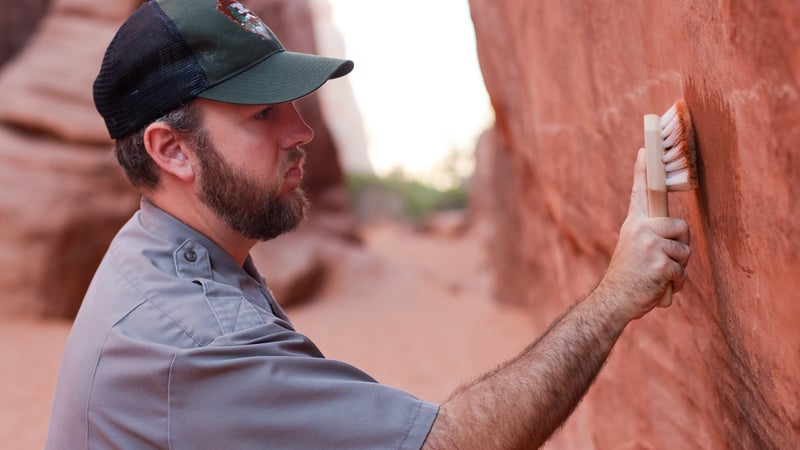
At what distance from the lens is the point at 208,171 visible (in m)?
1.94

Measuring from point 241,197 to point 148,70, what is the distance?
1.12 feet

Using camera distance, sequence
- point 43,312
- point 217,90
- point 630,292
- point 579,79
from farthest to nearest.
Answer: point 43,312 → point 579,79 → point 217,90 → point 630,292

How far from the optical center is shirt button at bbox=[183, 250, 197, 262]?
184 cm

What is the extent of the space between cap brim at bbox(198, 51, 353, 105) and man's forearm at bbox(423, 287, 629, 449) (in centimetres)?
73

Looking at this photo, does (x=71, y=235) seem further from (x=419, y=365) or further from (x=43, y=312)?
(x=419, y=365)

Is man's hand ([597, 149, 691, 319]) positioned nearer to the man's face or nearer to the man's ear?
the man's face

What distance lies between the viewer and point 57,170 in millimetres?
8023

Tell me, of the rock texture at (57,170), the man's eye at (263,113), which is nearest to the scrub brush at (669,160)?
the man's eye at (263,113)

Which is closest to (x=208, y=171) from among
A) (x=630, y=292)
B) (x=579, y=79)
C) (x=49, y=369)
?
(x=630, y=292)

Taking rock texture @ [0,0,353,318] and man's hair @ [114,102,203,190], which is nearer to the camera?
man's hair @ [114,102,203,190]

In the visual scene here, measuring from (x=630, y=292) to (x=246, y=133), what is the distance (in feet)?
2.97

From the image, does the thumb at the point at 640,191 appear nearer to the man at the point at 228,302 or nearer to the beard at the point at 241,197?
the man at the point at 228,302

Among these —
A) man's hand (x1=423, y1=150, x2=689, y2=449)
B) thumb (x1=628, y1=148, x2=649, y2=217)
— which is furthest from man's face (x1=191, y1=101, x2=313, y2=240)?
thumb (x1=628, y1=148, x2=649, y2=217)

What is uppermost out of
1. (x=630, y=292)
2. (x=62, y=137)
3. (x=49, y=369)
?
(x=630, y=292)
